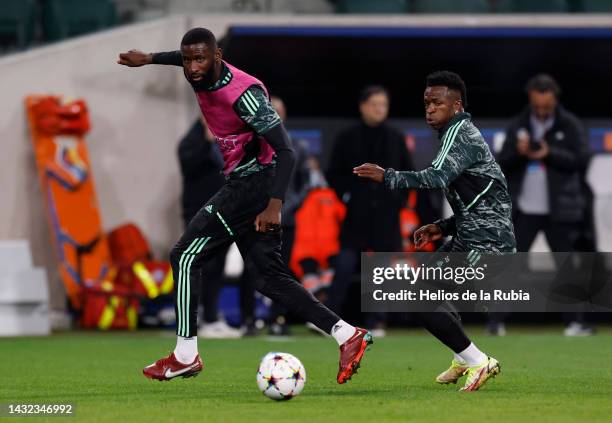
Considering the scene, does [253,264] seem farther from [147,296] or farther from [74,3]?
[74,3]

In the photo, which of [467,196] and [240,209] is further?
[240,209]

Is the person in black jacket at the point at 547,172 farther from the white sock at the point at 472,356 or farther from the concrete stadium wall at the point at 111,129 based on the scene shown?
the white sock at the point at 472,356

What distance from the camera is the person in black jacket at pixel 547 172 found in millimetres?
12766

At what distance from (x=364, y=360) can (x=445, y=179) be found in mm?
2920

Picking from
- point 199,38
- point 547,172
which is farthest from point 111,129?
point 199,38

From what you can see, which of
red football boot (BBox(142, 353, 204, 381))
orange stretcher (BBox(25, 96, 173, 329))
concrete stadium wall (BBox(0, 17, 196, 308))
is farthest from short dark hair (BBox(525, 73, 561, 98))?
red football boot (BBox(142, 353, 204, 381))

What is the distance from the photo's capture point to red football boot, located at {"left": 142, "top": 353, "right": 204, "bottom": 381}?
7547 mm

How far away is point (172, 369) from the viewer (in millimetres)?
7551

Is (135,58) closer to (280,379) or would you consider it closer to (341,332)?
(341,332)

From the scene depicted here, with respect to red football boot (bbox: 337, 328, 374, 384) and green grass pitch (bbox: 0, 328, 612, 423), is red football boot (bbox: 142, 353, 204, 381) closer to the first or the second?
green grass pitch (bbox: 0, 328, 612, 423)

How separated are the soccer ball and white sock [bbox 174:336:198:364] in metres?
0.76

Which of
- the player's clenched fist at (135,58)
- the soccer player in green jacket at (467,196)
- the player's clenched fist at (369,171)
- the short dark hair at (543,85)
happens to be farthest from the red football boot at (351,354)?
the short dark hair at (543,85)

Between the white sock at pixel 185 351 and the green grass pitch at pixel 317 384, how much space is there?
0.57 feet

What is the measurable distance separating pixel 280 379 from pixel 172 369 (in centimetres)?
92
